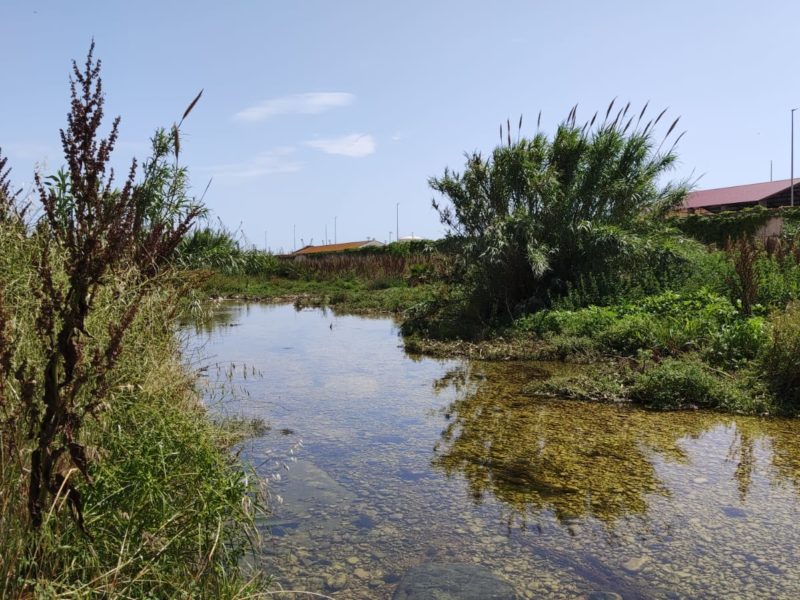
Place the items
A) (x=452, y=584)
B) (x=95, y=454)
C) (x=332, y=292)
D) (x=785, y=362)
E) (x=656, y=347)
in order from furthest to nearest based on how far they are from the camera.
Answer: (x=332, y=292) < (x=656, y=347) < (x=785, y=362) < (x=452, y=584) < (x=95, y=454)

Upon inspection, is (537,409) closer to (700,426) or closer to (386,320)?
(700,426)

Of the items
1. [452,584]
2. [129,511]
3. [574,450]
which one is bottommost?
[452,584]

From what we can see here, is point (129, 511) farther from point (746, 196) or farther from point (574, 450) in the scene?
point (746, 196)

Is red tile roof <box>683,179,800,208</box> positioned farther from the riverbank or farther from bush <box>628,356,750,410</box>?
bush <box>628,356,750,410</box>

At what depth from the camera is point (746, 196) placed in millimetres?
35125

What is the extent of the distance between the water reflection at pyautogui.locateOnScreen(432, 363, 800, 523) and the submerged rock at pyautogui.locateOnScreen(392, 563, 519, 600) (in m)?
0.90

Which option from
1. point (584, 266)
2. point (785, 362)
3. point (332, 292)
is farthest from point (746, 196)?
point (785, 362)

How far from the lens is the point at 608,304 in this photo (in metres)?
11.6

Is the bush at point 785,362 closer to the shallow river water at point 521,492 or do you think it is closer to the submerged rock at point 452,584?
the shallow river water at point 521,492

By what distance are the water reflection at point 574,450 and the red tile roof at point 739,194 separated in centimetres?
2972

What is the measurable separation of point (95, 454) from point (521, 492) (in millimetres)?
2998

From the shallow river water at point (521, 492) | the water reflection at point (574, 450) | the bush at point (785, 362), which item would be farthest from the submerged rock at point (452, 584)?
the bush at point (785, 362)

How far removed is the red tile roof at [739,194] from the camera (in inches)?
1348

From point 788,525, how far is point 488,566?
191cm
